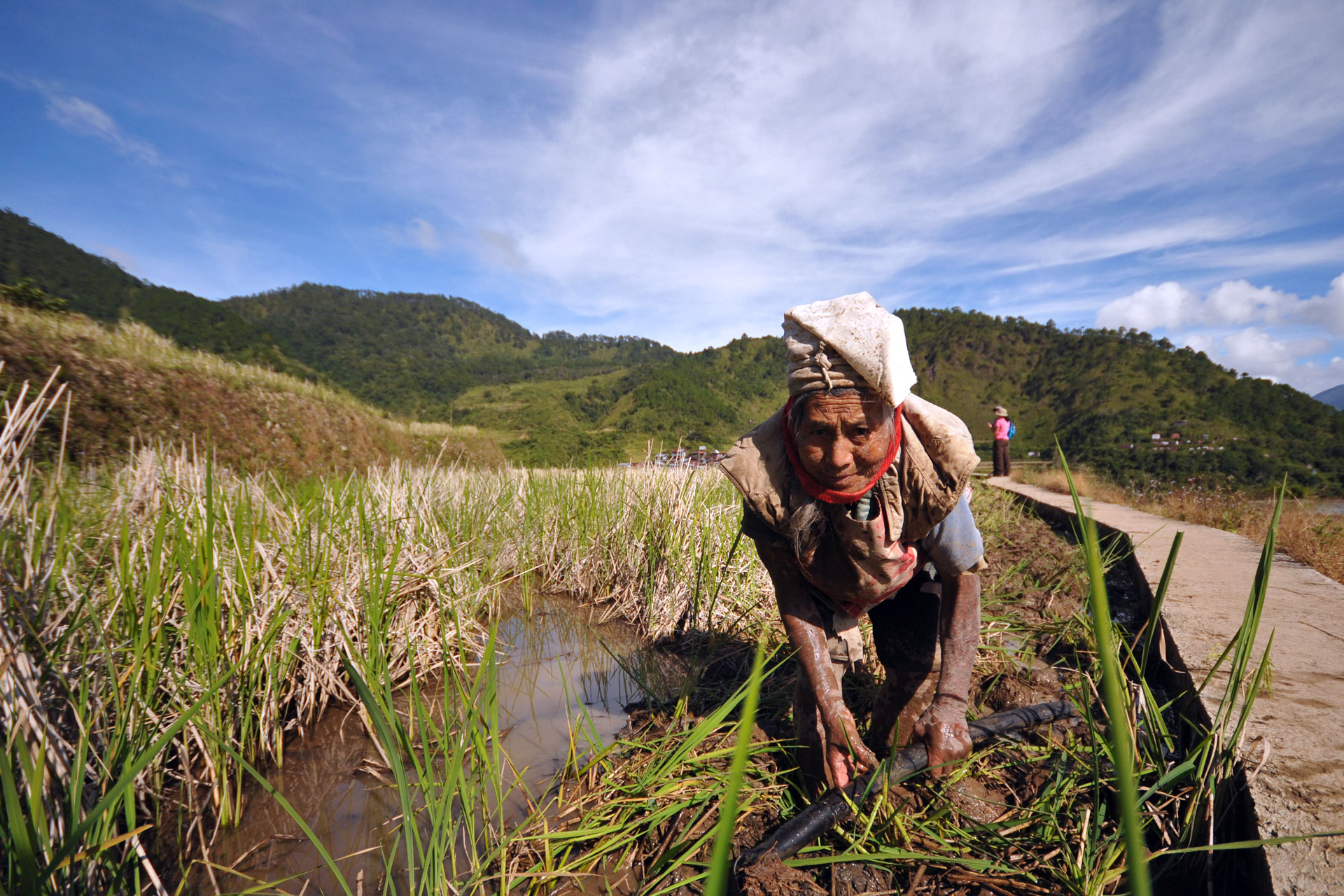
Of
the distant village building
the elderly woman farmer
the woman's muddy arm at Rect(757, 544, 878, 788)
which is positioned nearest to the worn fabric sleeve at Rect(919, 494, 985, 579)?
the elderly woman farmer

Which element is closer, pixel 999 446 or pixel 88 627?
pixel 88 627

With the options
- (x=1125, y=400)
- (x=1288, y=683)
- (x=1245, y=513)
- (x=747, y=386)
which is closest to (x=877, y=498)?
(x=1288, y=683)

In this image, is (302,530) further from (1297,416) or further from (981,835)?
(1297,416)

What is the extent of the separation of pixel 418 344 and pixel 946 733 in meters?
146

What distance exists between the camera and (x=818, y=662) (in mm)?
1786

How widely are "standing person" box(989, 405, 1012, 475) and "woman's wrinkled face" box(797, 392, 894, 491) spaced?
12.5m

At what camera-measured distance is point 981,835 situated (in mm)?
1622

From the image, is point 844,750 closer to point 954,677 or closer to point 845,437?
point 954,677

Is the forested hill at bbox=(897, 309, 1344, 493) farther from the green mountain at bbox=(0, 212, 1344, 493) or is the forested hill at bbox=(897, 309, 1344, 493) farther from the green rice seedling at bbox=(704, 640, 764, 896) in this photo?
the green rice seedling at bbox=(704, 640, 764, 896)

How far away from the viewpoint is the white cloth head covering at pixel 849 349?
1.45 metres

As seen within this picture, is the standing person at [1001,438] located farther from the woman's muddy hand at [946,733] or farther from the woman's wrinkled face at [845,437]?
the woman's wrinkled face at [845,437]

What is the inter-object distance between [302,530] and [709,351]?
309 ft

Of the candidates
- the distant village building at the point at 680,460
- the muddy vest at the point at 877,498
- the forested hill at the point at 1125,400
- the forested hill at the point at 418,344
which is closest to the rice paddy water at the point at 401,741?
the muddy vest at the point at 877,498

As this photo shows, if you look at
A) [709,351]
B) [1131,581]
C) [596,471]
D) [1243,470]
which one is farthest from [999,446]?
[709,351]
